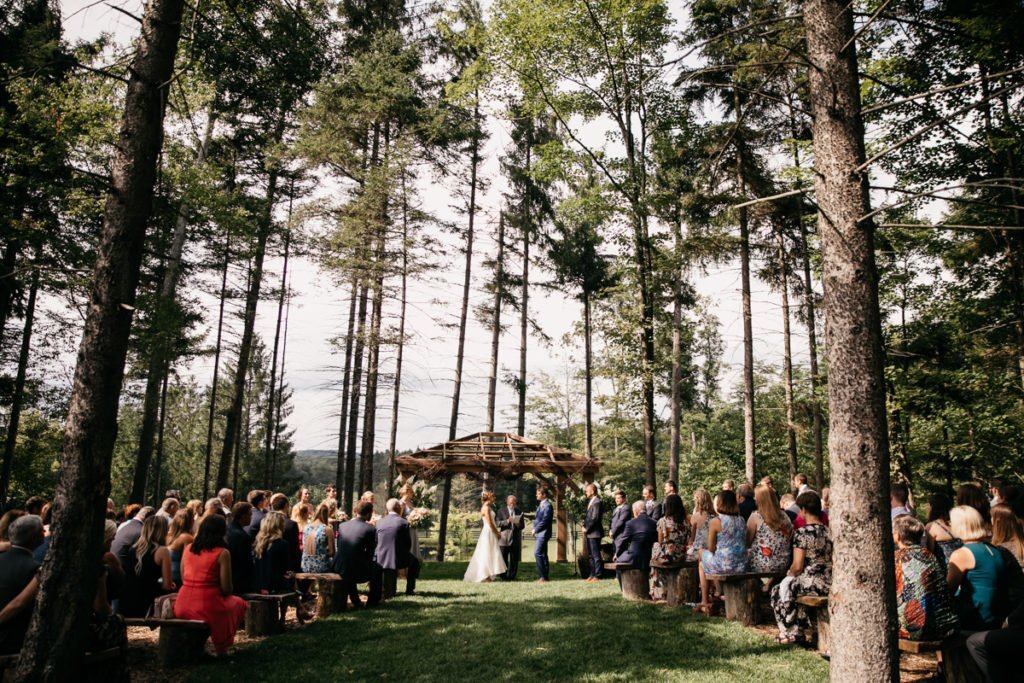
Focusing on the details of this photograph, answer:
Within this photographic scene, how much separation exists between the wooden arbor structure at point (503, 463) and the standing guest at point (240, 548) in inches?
309

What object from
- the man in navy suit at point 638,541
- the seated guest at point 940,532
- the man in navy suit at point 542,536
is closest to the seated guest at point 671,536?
the man in navy suit at point 638,541

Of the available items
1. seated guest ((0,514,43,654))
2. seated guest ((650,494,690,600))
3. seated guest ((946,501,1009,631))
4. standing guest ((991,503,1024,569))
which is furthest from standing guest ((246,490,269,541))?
standing guest ((991,503,1024,569))

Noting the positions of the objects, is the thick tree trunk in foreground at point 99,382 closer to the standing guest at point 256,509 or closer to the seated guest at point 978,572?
the standing guest at point 256,509

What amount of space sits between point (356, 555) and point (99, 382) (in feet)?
16.3

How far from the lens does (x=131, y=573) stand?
20.8 feet

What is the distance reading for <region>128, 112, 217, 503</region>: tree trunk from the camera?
1480 cm

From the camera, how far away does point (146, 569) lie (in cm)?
634

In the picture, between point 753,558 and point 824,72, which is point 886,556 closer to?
point 824,72

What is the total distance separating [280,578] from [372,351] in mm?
10610

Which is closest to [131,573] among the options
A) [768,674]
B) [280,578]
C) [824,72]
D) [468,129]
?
[280,578]

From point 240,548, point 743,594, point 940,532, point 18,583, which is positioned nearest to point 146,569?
point 240,548

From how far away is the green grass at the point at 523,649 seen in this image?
5340mm

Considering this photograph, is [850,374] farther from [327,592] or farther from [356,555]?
[327,592]

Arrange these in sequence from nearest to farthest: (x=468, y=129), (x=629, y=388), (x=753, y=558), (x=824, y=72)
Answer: (x=824, y=72)
(x=753, y=558)
(x=629, y=388)
(x=468, y=129)
